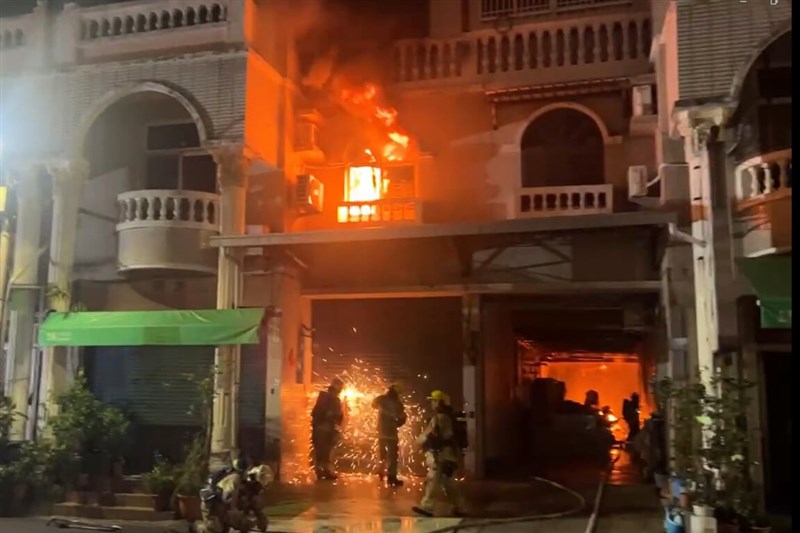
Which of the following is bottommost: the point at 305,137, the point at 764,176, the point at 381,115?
the point at 764,176

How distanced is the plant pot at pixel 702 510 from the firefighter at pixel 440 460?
3205mm

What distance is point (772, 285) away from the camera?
1012 centimetres

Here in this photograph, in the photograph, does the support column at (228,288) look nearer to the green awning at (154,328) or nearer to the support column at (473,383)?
the green awning at (154,328)

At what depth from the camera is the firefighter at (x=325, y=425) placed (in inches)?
542

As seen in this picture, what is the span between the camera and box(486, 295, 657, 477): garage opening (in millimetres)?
15023

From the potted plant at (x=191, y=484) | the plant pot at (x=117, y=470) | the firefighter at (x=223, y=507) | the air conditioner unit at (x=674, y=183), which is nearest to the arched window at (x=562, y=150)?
the air conditioner unit at (x=674, y=183)

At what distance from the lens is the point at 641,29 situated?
1337 centimetres

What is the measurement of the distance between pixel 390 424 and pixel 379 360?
179cm

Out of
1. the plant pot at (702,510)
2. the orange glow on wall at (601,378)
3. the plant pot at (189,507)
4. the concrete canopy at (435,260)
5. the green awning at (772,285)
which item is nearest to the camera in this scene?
the plant pot at (702,510)

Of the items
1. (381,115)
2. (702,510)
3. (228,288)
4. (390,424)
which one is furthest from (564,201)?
(702,510)

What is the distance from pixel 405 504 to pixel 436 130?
6.75 meters

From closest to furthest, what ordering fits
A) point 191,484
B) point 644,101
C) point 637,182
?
point 191,484
point 637,182
point 644,101

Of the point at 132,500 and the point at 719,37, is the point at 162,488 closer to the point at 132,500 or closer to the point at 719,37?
the point at 132,500

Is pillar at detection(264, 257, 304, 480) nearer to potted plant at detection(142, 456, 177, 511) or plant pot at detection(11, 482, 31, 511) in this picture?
potted plant at detection(142, 456, 177, 511)
